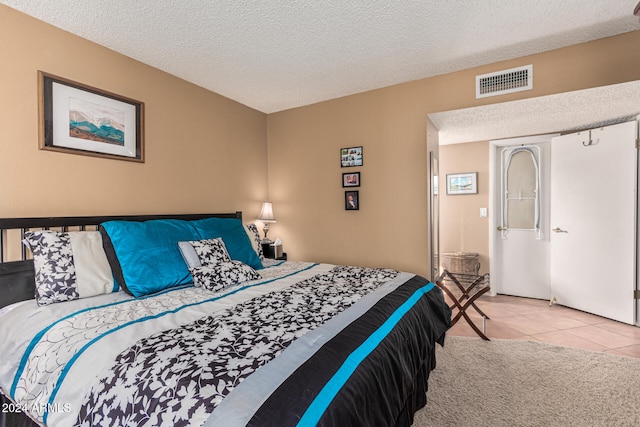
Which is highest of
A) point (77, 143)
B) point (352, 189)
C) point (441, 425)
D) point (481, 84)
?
point (481, 84)

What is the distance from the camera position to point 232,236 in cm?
262

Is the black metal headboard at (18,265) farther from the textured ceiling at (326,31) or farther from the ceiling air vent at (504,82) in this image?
the ceiling air vent at (504,82)

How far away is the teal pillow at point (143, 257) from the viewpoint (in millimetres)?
1898

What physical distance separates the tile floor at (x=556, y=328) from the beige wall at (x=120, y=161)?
2.97 metres

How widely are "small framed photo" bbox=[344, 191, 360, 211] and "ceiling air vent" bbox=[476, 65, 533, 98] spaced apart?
61.6 inches

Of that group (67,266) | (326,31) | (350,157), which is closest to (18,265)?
(67,266)

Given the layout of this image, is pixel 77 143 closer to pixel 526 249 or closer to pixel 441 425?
pixel 441 425

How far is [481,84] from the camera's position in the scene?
2.84 meters

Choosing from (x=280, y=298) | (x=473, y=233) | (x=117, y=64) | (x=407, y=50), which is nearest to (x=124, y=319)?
(x=280, y=298)

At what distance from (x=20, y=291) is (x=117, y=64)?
180cm

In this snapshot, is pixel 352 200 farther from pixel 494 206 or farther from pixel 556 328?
pixel 556 328

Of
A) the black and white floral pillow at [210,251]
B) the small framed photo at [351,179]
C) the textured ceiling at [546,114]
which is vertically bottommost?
the black and white floral pillow at [210,251]

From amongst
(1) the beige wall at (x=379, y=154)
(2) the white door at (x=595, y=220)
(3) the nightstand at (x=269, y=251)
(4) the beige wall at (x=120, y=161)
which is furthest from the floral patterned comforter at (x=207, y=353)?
(2) the white door at (x=595, y=220)

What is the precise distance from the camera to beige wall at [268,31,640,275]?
99.6 inches
